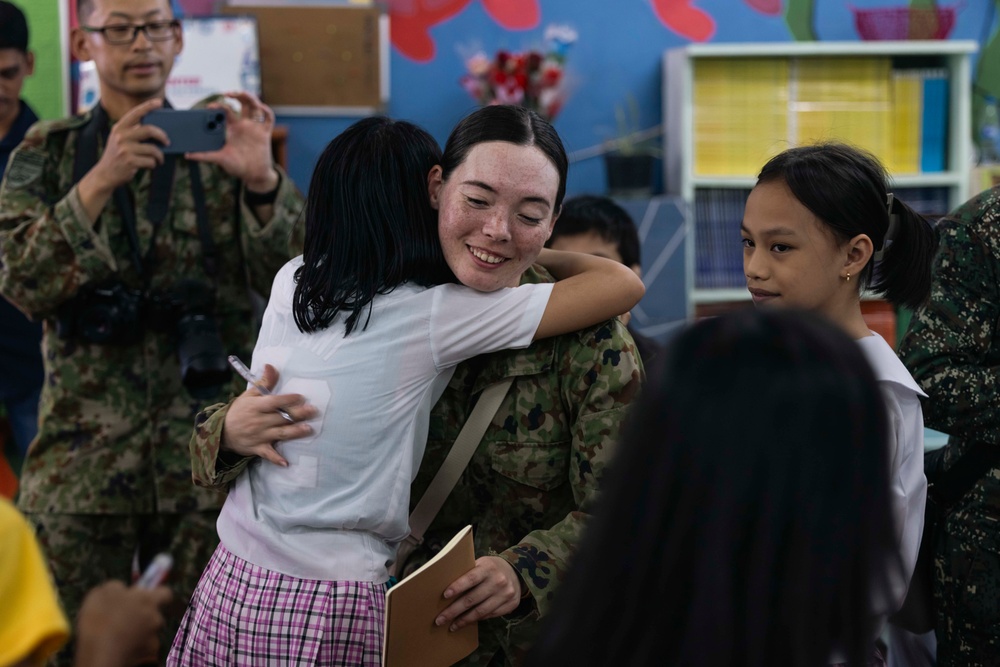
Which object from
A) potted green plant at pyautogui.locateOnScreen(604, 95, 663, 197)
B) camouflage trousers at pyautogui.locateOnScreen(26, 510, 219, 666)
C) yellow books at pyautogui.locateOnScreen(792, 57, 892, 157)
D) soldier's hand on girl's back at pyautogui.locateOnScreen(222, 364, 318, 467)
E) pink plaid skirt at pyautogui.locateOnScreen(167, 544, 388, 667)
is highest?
yellow books at pyautogui.locateOnScreen(792, 57, 892, 157)

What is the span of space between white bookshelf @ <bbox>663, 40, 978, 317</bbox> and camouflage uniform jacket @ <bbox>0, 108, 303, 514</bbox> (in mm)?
1892

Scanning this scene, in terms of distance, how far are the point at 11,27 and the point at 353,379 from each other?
1977 mm

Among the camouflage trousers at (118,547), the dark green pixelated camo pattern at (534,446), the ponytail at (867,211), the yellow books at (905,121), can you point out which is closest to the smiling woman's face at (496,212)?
the dark green pixelated camo pattern at (534,446)

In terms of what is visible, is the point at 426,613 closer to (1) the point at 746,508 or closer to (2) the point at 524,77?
(1) the point at 746,508

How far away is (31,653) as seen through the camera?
2.61ft

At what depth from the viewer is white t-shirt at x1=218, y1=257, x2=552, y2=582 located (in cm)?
126

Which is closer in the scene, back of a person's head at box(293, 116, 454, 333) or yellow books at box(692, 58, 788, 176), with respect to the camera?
back of a person's head at box(293, 116, 454, 333)

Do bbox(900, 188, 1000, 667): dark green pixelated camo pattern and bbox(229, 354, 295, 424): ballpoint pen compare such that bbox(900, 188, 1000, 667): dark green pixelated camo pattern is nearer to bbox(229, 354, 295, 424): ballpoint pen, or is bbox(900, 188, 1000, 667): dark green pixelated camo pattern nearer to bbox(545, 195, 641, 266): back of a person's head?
bbox(545, 195, 641, 266): back of a person's head

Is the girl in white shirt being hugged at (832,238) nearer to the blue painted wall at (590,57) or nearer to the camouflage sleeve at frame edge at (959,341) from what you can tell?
the camouflage sleeve at frame edge at (959,341)

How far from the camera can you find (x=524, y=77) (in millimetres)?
3566

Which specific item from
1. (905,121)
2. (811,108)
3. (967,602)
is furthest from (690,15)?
(967,602)

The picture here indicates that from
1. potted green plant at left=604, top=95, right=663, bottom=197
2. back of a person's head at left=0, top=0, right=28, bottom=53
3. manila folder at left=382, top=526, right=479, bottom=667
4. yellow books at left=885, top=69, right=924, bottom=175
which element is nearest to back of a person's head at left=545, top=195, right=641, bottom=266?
manila folder at left=382, top=526, right=479, bottom=667

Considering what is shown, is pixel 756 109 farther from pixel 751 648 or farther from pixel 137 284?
pixel 751 648

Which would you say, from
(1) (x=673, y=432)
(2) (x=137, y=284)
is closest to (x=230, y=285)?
(2) (x=137, y=284)
